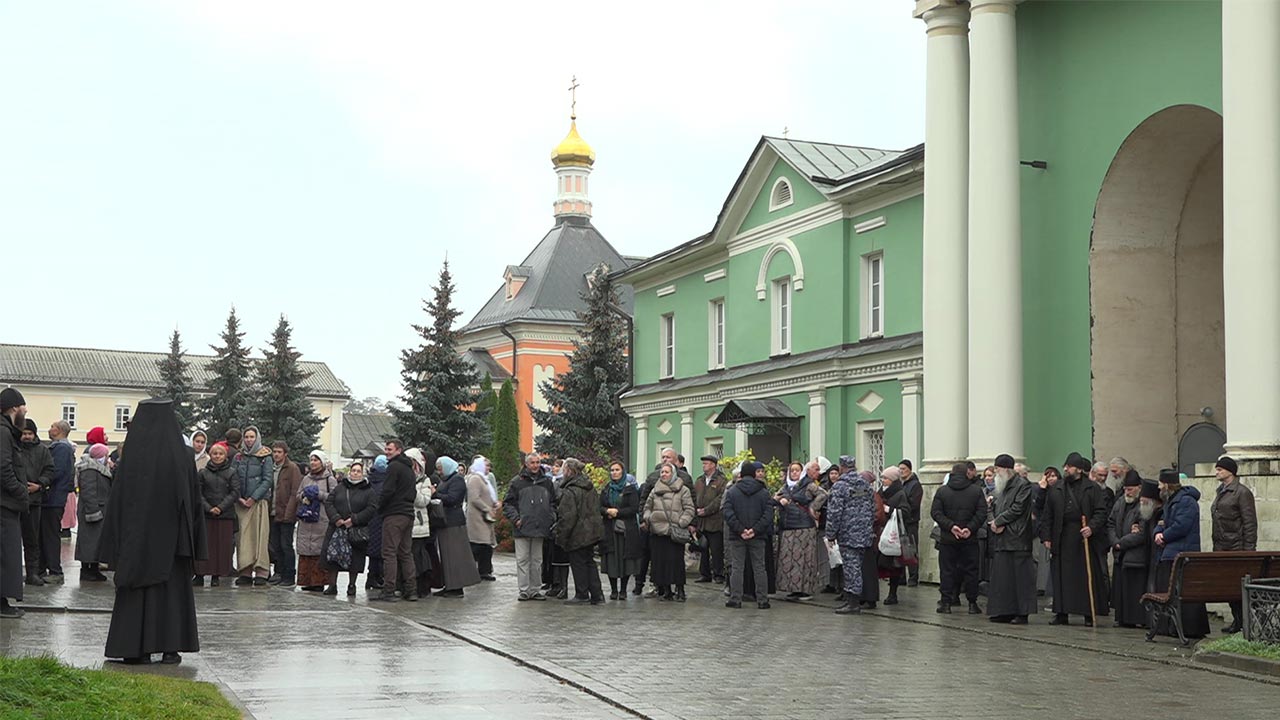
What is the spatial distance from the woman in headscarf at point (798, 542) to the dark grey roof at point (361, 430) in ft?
268

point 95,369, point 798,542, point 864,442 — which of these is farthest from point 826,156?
point 95,369

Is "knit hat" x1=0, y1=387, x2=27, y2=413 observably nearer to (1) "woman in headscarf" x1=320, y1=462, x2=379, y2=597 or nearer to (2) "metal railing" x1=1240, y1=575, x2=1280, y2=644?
(1) "woman in headscarf" x1=320, y1=462, x2=379, y2=597

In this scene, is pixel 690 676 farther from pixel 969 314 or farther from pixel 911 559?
pixel 969 314

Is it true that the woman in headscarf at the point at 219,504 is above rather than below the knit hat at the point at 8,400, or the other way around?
below

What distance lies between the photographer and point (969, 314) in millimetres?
22578

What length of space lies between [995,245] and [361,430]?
8443 centimetres

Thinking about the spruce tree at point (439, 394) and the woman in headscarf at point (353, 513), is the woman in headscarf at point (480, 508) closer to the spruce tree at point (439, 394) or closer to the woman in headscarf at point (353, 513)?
the woman in headscarf at point (353, 513)

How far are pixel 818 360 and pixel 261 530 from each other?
1278 cm

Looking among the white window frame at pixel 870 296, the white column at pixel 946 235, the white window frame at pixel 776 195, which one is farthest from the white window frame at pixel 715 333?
the white column at pixel 946 235

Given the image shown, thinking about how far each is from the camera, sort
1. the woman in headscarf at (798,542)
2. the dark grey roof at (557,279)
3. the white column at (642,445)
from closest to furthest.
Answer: the woman in headscarf at (798,542) → the white column at (642,445) → the dark grey roof at (557,279)

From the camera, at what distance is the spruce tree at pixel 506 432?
6253cm

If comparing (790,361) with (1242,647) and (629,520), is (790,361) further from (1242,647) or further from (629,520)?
(1242,647)

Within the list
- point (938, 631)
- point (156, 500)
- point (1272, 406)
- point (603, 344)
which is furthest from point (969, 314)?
point (603, 344)

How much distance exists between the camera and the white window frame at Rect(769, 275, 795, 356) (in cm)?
3253
